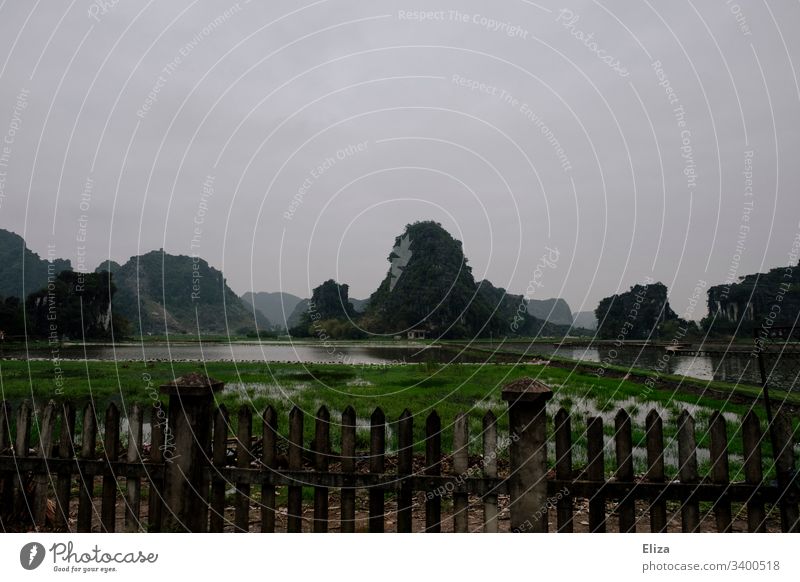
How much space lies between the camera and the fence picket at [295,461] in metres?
3.63

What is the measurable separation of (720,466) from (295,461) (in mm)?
3109

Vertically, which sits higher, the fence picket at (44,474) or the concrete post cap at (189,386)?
the concrete post cap at (189,386)

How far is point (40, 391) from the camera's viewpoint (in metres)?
18.2

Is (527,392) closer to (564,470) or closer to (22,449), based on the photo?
(564,470)

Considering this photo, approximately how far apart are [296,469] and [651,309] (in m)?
119

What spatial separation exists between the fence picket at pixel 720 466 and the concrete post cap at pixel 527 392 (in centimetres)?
119

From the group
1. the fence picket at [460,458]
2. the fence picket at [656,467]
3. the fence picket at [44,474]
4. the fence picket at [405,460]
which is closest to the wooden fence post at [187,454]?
the fence picket at [44,474]

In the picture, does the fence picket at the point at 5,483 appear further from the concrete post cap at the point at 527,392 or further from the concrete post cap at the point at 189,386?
the concrete post cap at the point at 527,392

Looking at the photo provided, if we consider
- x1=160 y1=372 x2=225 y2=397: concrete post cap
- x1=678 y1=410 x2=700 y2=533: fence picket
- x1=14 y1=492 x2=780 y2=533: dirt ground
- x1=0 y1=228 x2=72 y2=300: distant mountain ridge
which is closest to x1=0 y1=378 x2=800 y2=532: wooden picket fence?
x1=678 y1=410 x2=700 y2=533: fence picket

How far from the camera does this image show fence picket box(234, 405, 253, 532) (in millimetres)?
3664

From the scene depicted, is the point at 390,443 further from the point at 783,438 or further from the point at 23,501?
the point at 783,438

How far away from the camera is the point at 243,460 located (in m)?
3.73

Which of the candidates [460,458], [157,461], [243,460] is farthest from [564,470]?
[157,461]

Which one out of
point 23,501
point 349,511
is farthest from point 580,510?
point 23,501
